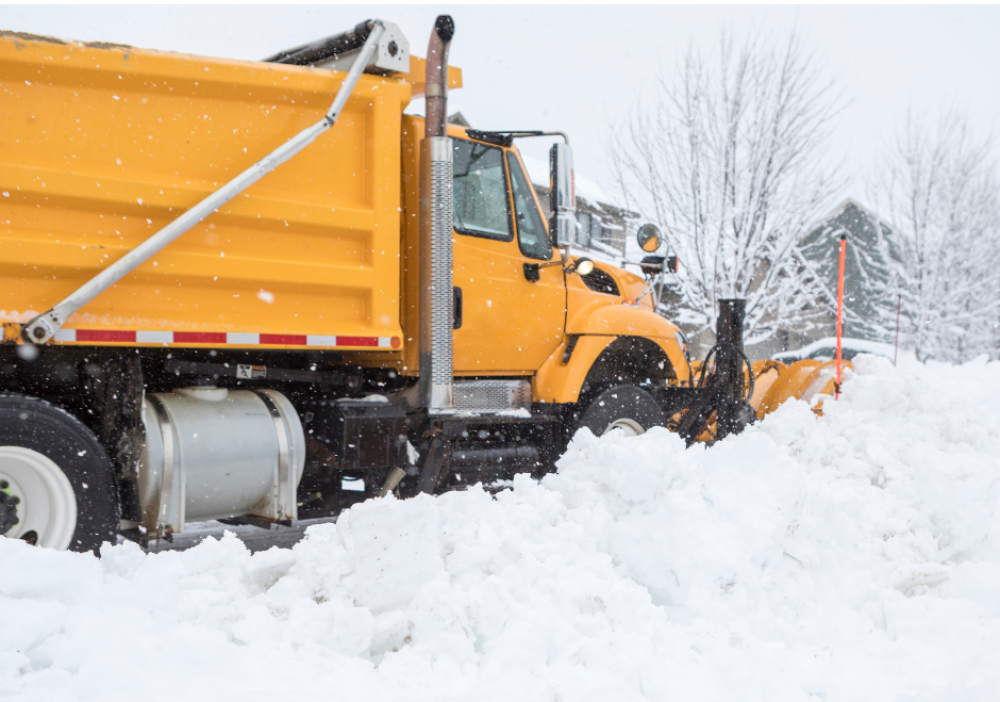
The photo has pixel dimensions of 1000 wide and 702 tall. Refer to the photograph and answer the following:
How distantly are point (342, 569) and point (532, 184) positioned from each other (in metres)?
3.31

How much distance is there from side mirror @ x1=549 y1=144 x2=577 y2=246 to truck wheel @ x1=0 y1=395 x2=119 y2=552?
2.89 metres

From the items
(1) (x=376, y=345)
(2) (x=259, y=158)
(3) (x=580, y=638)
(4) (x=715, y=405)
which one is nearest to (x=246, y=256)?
(2) (x=259, y=158)

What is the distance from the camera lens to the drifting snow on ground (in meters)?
2.47

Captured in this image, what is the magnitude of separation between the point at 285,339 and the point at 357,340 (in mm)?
400

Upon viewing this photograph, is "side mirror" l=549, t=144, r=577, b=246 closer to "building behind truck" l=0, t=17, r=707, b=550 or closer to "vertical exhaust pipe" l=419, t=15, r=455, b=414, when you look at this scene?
"building behind truck" l=0, t=17, r=707, b=550

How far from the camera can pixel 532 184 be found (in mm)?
5625

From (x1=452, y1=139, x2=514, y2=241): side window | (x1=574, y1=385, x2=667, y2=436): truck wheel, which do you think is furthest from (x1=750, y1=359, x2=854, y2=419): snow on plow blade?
(x1=452, y1=139, x2=514, y2=241): side window

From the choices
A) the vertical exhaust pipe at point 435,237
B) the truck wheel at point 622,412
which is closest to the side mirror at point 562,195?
the vertical exhaust pipe at point 435,237

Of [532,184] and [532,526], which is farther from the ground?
[532,184]

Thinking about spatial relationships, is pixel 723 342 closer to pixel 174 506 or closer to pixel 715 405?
pixel 715 405

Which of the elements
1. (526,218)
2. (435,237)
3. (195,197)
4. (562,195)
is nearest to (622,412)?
(526,218)

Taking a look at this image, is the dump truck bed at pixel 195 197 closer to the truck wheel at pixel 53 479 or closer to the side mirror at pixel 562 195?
the truck wheel at pixel 53 479

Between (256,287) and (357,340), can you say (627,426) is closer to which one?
(357,340)

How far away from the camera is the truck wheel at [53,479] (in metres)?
3.33
